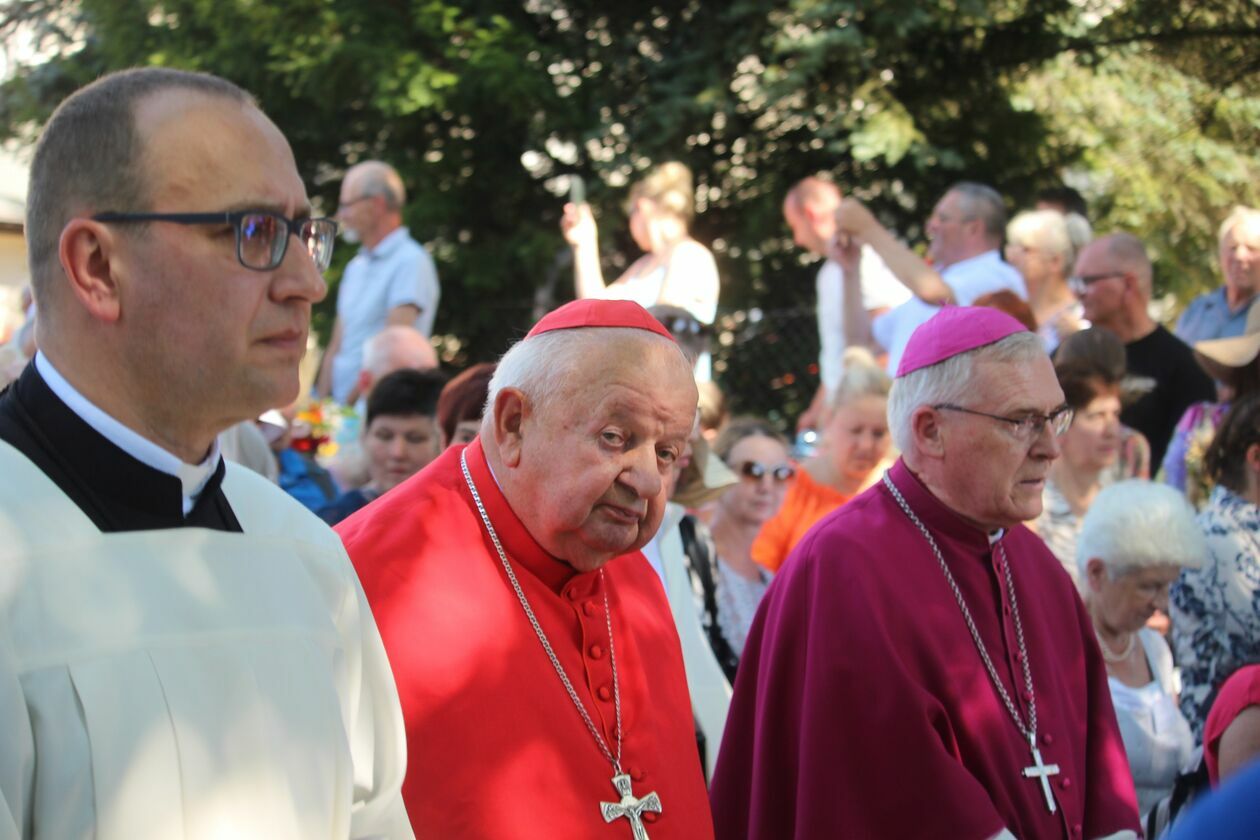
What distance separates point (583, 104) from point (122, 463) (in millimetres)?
11328

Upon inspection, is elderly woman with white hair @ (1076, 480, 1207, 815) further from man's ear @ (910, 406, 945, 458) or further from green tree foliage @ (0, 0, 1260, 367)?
green tree foliage @ (0, 0, 1260, 367)

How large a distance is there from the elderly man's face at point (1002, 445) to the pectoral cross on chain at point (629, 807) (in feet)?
4.55

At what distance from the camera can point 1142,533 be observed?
5348mm

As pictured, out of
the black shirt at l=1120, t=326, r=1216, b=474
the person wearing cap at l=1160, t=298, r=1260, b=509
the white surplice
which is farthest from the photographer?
the black shirt at l=1120, t=326, r=1216, b=474

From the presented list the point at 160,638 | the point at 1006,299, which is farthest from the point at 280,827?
the point at 1006,299

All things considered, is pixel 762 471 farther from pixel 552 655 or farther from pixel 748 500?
pixel 552 655

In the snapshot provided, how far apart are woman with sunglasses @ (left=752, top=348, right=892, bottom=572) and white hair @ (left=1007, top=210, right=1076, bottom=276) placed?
5.71 ft

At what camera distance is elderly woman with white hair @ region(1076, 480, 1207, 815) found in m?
5.30

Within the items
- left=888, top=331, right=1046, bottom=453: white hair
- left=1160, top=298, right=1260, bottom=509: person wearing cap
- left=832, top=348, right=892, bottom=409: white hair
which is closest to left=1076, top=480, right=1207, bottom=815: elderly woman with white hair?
left=888, top=331, right=1046, bottom=453: white hair

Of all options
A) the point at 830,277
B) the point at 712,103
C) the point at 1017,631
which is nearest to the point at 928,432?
the point at 1017,631

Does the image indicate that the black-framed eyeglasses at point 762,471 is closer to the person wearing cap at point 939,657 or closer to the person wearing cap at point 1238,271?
the person wearing cap at point 939,657

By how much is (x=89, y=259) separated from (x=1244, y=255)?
6794 millimetres

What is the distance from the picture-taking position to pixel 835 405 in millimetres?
6922

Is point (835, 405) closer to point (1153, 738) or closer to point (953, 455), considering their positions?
point (1153, 738)
